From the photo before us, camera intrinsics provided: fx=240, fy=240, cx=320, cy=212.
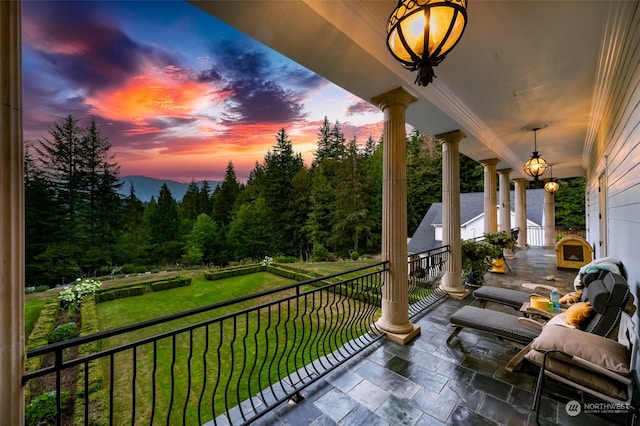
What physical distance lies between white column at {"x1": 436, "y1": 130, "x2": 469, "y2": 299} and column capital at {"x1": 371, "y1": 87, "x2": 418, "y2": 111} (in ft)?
6.34

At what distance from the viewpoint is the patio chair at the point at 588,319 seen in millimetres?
2053

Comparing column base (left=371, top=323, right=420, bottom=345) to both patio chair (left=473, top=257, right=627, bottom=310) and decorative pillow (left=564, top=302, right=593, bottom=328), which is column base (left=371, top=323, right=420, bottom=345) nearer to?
patio chair (left=473, top=257, right=627, bottom=310)

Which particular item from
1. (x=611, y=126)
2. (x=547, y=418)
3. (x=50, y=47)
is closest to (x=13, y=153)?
(x=547, y=418)

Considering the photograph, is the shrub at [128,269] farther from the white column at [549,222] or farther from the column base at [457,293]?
the white column at [549,222]

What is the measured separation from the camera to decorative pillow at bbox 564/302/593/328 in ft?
7.48

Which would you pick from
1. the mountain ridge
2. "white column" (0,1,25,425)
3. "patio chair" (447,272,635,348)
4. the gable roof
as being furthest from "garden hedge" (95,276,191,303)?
"patio chair" (447,272,635,348)

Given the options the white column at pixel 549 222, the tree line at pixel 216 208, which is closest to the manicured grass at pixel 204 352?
the tree line at pixel 216 208

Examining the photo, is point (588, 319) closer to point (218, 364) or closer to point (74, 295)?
point (218, 364)

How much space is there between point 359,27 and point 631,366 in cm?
336

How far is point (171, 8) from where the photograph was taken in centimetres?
1268

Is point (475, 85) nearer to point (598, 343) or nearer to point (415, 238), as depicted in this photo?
point (598, 343)

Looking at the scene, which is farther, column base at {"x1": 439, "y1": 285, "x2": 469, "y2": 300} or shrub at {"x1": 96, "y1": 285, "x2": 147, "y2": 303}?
shrub at {"x1": 96, "y1": 285, "x2": 147, "y2": 303}

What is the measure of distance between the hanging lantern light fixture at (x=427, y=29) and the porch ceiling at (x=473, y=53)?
75cm

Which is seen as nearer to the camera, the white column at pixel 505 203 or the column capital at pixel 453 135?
the column capital at pixel 453 135
